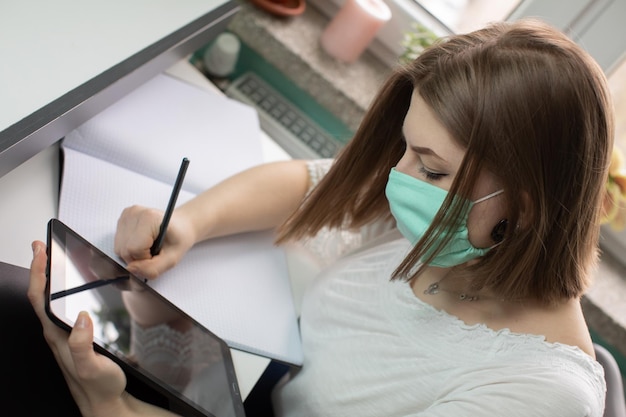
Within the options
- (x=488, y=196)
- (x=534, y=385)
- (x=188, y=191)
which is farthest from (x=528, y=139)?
(x=188, y=191)

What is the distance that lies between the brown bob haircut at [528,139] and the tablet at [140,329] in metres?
0.26

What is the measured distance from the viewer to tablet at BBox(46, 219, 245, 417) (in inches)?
18.9

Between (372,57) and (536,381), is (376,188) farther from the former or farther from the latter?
(372,57)

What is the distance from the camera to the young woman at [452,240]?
0.47 meters

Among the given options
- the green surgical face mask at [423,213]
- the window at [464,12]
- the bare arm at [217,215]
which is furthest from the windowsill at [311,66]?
the green surgical face mask at [423,213]

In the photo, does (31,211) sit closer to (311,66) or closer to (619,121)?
(311,66)

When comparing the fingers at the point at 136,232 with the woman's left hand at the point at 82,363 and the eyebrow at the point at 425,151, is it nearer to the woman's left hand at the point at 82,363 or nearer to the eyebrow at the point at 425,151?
the woman's left hand at the point at 82,363

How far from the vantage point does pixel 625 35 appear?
98 cm

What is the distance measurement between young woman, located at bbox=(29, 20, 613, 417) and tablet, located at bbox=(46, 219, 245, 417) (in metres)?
0.03

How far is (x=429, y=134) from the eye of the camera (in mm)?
508

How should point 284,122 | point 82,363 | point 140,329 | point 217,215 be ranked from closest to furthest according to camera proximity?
1. point 82,363
2. point 140,329
3. point 217,215
4. point 284,122

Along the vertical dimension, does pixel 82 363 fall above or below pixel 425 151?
below

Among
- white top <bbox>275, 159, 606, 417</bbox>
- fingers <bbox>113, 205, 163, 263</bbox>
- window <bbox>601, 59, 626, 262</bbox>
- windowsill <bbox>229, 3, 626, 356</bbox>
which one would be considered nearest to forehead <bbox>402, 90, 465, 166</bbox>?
white top <bbox>275, 159, 606, 417</bbox>

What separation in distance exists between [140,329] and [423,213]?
342mm
